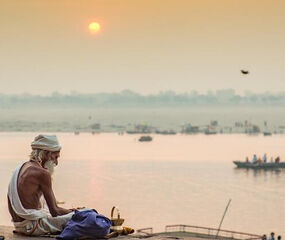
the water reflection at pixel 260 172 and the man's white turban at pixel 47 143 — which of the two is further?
the water reflection at pixel 260 172

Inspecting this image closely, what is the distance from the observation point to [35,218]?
3.91 m

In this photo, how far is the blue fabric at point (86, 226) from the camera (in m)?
3.76

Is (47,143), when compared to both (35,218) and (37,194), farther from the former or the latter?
(35,218)

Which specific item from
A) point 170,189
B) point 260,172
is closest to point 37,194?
point 170,189

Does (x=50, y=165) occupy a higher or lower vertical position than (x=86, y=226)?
higher

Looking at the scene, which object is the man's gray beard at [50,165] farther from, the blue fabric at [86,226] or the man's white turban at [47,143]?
the blue fabric at [86,226]

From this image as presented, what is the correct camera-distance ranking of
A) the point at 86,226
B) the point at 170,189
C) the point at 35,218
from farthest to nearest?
the point at 170,189
the point at 35,218
the point at 86,226

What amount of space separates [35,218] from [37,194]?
13 cm

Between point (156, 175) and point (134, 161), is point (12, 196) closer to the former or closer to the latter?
point (156, 175)

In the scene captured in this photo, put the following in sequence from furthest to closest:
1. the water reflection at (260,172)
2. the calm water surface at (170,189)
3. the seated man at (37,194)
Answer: the water reflection at (260,172) → the calm water surface at (170,189) → the seated man at (37,194)

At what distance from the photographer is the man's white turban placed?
393 cm

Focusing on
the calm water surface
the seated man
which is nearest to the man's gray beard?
the seated man

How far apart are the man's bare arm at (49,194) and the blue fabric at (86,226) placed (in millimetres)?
118

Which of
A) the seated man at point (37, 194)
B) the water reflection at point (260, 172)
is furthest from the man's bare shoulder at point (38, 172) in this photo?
the water reflection at point (260, 172)
